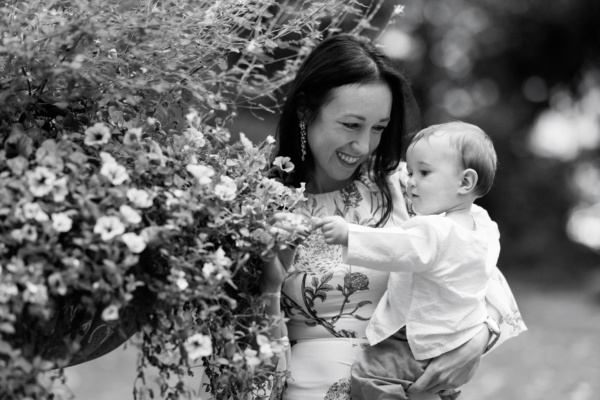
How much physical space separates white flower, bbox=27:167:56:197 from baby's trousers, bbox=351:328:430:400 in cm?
105

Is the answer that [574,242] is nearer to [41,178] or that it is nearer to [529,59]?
[529,59]

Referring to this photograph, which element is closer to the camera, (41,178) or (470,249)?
(41,178)

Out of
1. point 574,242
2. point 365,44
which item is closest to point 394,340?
point 365,44

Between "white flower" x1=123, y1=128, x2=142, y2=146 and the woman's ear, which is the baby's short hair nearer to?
the woman's ear

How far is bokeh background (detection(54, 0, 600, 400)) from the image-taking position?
39.2 ft

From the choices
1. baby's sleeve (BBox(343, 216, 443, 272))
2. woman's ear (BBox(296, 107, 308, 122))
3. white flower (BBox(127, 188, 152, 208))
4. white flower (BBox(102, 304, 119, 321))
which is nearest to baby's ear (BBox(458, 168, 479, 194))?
baby's sleeve (BBox(343, 216, 443, 272))

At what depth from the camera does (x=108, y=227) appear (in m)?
1.57

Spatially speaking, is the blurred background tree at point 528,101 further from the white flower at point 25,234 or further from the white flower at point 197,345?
the white flower at point 25,234

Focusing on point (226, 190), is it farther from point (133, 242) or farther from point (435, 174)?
point (435, 174)

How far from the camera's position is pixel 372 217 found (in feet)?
8.23

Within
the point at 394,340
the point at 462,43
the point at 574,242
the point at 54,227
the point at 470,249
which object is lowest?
the point at 574,242

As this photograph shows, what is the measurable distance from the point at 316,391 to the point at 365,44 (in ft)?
3.58

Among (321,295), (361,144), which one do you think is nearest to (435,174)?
(361,144)

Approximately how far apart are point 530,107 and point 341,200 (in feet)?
35.6
